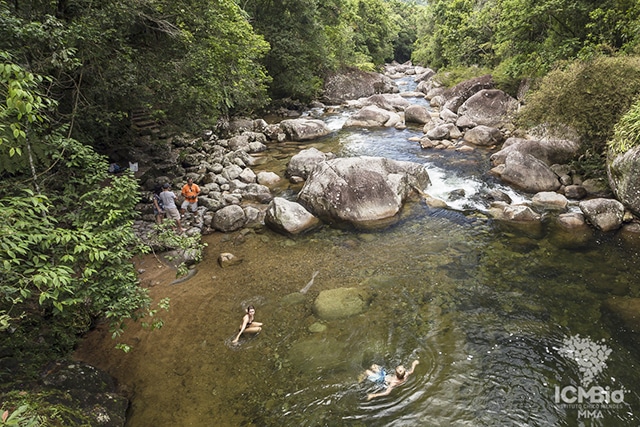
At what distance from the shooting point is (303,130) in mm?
19797

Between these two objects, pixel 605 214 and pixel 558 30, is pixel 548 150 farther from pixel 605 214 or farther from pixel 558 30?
pixel 558 30

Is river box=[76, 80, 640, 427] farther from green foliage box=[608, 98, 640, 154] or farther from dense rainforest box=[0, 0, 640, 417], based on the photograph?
green foliage box=[608, 98, 640, 154]

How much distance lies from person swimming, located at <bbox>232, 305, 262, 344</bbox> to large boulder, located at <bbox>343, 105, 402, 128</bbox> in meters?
16.8

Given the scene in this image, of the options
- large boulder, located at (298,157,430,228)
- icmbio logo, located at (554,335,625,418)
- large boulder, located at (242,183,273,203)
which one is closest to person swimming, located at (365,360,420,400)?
icmbio logo, located at (554,335,625,418)

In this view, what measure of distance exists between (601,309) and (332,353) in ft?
18.8

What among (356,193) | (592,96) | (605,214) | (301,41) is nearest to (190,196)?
(356,193)

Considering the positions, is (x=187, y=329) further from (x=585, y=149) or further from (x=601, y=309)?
(x=585, y=149)

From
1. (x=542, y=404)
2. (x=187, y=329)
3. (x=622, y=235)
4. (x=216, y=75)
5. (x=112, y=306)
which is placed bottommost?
(x=187, y=329)

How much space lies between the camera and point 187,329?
7.26 metres

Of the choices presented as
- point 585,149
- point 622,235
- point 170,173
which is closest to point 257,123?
point 170,173

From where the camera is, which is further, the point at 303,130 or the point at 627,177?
the point at 303,130

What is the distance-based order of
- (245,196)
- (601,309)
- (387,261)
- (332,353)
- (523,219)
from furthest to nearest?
1. (245,196)
2. (523,219)
3. (387,261)
4. (601,309)
5. (332,353)

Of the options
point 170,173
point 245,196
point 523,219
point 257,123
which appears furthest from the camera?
point 257,123

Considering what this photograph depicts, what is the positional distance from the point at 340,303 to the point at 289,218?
378 cm
